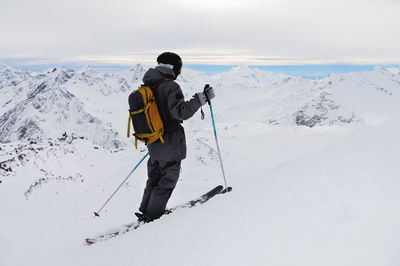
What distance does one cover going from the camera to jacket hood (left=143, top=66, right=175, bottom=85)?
521 cm

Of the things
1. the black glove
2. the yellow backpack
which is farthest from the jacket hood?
the black glove

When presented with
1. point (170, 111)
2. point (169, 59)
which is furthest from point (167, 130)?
point (169, 59)

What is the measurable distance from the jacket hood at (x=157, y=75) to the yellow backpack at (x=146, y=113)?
0.41 ft

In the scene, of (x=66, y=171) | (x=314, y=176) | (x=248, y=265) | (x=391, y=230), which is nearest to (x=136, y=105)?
(x=248, y=265)

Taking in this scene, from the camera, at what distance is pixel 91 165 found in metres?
17.0

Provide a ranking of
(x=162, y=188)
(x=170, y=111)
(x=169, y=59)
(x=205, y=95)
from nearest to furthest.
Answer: (x=170, y=111), (x=205, y=95), (x=169, y=59), (x=162, y=188)

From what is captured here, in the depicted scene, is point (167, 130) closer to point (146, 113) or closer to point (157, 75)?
point (146, 113)

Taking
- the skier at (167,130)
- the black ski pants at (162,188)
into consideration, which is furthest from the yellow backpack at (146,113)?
the black ski pants at (162,188)

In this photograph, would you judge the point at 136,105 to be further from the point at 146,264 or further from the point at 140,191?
the point at 140,191

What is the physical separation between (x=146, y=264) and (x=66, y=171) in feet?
39.5

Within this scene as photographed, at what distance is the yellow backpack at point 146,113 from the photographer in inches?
197

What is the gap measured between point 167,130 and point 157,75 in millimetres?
1107

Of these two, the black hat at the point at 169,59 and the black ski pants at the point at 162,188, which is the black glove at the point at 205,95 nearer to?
the black hat at the point at 169,59

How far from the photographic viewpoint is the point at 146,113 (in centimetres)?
505
